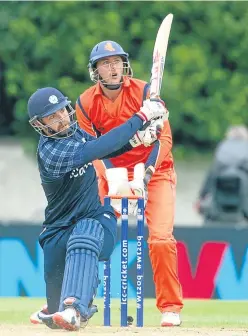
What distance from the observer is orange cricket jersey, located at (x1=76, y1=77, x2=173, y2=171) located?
8570mm

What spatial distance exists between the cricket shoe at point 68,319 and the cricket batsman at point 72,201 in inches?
0.5

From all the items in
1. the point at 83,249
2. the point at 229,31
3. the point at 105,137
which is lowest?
the point at 83,249

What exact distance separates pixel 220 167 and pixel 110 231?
264 inches

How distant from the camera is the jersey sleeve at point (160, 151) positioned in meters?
8.52

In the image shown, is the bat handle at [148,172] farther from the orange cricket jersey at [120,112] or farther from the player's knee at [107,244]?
the player's knee at [107,244]

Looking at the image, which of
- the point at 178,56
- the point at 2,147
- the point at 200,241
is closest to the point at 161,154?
the point at 200,241

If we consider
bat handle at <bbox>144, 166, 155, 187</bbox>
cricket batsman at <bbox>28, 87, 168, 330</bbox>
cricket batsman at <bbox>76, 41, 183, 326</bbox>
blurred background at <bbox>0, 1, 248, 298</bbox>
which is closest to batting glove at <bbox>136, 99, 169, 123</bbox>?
cricket batsman at <bbox>28, 87, 168, 330</bbox>

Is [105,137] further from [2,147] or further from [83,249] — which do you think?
[2,147]

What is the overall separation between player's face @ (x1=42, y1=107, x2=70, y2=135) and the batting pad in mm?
603

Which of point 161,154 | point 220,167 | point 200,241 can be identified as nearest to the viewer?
point 161,154

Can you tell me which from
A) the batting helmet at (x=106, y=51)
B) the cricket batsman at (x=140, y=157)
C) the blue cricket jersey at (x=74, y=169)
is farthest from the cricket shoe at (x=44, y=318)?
the batting helmet at (x=106, y=51)

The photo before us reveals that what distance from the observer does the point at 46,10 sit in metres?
19.0

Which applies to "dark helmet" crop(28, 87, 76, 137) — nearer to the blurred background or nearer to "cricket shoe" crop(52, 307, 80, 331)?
"cricket shoe" crop(52, 307, 80, 331)

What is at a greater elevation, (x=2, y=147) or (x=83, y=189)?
(x=2, y=147)
